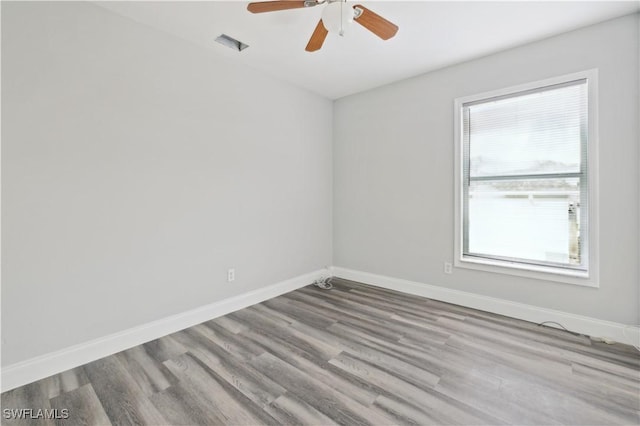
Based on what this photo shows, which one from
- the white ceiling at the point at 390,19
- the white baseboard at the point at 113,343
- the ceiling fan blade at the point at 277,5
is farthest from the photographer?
the white ceiling at the point at 390,19

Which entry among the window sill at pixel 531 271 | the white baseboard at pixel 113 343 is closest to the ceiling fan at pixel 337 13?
the window sill at pixel 531 271

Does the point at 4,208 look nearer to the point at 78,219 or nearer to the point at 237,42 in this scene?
the point at 78,219

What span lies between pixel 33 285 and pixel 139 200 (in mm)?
856

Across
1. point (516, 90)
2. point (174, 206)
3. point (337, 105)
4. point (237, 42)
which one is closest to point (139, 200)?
point (174, 206)

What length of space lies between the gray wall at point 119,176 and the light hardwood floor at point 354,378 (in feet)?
1.51

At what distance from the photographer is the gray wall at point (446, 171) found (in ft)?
7.54

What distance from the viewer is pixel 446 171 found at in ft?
10.6

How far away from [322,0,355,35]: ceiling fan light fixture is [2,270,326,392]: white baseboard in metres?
2.62

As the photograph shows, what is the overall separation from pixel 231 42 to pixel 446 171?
261cm

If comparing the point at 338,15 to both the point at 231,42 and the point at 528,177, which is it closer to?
the point at 231,42

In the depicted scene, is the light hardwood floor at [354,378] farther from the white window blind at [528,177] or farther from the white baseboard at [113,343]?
the white window blind at [528,177]

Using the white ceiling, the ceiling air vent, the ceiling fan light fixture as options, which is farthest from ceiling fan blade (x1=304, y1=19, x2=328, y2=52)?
the ceiling air vent

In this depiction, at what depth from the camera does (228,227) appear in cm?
301

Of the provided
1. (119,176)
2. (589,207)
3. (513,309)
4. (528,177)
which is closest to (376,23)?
(528,177)
